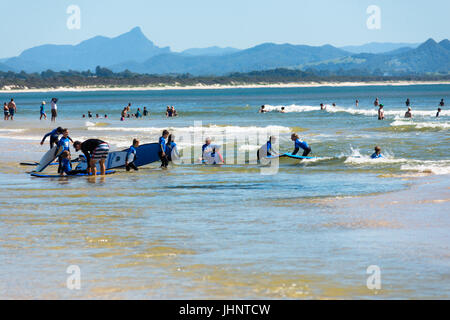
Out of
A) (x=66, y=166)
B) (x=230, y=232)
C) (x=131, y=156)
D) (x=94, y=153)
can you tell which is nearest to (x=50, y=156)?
(x=66, y=166)

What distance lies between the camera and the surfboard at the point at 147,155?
22250mm

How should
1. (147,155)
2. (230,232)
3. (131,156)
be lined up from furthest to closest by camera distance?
(147,155), (131,156), (230,232)

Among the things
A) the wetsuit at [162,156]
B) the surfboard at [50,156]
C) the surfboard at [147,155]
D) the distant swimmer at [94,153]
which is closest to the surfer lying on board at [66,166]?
the distant swimmer at [94,153]

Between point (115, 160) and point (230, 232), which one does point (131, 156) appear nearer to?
point (115, 160)

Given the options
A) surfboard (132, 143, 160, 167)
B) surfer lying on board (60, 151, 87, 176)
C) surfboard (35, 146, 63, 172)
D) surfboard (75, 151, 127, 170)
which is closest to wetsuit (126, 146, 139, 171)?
surfboard (75, 151, 127, 170)

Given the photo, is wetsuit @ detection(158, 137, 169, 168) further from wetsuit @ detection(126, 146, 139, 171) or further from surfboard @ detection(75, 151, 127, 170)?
surfboard @ detection(75, 151, 127, 170)

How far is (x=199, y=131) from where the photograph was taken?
41.6m

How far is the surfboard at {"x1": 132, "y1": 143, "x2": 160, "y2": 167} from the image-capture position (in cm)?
2225

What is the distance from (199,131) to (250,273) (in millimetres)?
32693

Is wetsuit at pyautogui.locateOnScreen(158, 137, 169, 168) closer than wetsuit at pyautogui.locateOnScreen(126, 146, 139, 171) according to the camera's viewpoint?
No

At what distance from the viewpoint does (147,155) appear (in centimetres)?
2236
